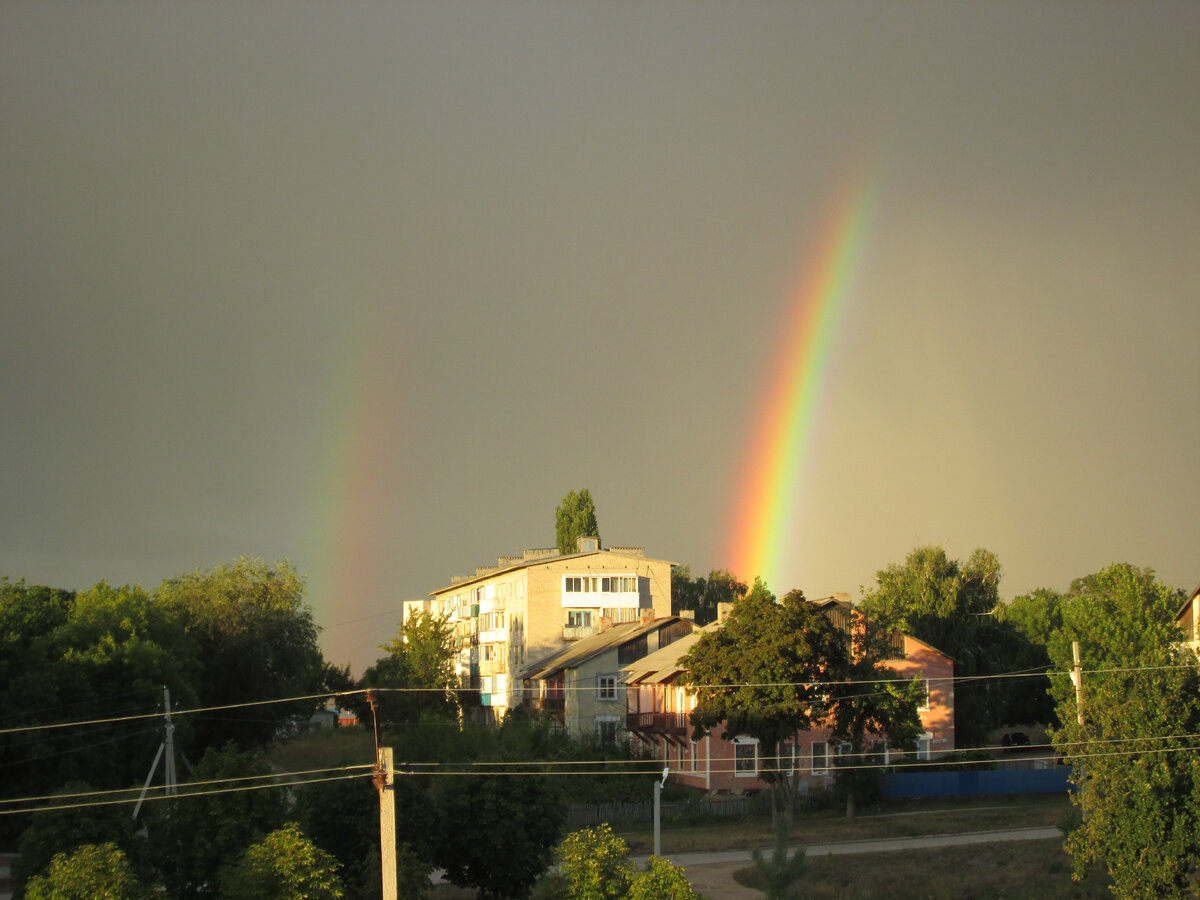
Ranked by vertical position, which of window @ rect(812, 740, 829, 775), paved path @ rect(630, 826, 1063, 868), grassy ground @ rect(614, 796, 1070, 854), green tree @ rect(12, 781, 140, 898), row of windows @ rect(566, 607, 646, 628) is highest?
row of windows @ rect(566, 607, 646, 628)

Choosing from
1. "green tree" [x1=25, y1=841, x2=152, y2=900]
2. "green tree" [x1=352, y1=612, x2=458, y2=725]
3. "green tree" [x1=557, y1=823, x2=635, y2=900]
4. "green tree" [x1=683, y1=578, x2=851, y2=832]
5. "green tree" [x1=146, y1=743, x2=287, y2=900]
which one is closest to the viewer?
"green tree" [x1=557, y1=823, x2=635, y2=900]

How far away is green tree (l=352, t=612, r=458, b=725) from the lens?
8562 cm

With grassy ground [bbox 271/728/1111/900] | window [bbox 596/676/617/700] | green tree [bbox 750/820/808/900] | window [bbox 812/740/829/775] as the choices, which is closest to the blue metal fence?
grassy ground [bbox 271/728/1111/900]

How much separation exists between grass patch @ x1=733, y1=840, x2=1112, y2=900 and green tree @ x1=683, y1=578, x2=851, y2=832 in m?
7.37

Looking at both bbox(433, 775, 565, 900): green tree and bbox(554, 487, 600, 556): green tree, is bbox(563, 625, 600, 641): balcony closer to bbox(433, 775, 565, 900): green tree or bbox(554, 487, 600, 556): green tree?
bbox(554, 487, 600, 556): green tree

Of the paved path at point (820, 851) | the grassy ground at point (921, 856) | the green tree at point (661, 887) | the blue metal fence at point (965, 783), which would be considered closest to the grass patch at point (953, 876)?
the grassy ground at point (921, 856)

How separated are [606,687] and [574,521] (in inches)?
1470

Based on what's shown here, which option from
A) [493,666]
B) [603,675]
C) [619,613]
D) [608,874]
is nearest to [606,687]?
[603,675]

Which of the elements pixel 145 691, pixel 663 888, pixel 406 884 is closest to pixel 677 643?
pixel 145 691

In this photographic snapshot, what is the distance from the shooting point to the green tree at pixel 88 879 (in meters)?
26.5

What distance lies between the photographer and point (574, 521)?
10912cm

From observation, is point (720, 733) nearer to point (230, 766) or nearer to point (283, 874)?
point (230, 766)

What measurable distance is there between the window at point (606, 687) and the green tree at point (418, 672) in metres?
14.2

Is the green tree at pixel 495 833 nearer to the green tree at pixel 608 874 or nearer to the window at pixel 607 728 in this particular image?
the green tree at pixel 608 874
